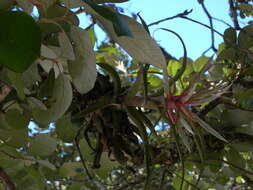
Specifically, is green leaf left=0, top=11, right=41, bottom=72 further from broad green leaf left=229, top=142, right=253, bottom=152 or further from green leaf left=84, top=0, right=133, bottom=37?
broad green leaf left=229, top=142, right=253, bottom=152

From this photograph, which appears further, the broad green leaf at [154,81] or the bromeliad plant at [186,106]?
the broad green leaf at [154,81]

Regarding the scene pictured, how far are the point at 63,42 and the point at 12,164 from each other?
393 millimetres

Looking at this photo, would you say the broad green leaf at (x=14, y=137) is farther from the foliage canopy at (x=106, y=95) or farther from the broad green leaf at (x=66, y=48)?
the broad green leaf at (x=66, y=48)

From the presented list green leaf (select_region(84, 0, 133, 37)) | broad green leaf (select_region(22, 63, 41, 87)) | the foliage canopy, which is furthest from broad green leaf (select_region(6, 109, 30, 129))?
green leaf (select_region(84, 0, 133, 37))

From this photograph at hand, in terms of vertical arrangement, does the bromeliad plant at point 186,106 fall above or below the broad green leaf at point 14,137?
above

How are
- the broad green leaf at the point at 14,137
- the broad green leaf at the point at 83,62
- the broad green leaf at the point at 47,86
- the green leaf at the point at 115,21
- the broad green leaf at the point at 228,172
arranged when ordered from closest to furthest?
the green leaf at the point at 115,21, the broad green leaf at the point at 83,62, the broad green leaf at the point at 47,86, the broad green leaf at the point at 14,137, the broad green leaf at the point at 228,172

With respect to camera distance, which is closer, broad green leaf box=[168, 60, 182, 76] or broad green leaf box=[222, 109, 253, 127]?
broad green leaf box=[222, 109, 253, 127]

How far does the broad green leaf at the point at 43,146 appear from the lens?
80 cm

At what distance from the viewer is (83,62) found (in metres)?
0.47

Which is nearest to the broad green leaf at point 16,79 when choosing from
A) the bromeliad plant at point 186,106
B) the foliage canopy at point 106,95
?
the foliage canopy at point 106,95

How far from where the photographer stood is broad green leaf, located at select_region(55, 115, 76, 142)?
0.75 metres

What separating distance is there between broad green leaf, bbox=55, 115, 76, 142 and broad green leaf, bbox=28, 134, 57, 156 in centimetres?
6

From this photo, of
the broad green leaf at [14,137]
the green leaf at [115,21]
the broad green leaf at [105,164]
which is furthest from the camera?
the broad green leaf at [105,164]

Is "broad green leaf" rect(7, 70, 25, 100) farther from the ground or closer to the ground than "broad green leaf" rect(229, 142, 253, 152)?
closer to the ground
